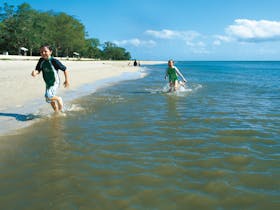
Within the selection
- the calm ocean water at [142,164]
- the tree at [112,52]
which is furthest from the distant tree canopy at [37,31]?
the calm ocean water at [142,164]

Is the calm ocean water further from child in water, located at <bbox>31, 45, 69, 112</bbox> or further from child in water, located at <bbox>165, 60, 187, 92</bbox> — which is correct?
child in water, located at <bbox>165, 60, 187, 92</bbox>

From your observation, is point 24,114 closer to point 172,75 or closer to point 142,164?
point 142,164

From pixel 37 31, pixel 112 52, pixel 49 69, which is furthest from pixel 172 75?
pixel 112 52

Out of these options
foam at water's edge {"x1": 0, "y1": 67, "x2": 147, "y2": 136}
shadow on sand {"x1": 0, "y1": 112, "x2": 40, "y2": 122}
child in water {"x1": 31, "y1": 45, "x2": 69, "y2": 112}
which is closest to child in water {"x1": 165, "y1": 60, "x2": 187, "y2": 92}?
foam at water's edge {"x1": 0, "y1": 67, "x2": 147, "y2": 136}

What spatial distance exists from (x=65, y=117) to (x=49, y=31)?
79447 mm

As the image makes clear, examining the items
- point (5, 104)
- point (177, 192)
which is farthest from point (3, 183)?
point (5, 104)

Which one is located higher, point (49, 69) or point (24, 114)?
point (49, 69)

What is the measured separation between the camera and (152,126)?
23.2 ft

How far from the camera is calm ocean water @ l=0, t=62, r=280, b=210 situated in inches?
135

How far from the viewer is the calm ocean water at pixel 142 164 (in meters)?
3.42

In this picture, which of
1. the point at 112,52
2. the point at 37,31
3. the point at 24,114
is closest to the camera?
the point at 24,114

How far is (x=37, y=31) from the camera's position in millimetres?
70875

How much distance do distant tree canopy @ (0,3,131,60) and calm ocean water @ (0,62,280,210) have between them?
6693 cm

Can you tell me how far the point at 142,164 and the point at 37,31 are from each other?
73.4 metres
